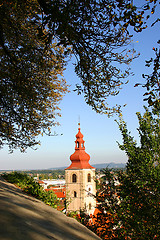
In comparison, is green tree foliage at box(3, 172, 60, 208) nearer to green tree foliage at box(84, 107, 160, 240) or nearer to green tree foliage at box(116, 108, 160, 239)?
green tree foliage at box(84, 107, 160, 240)

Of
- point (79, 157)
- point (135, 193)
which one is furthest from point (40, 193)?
point (79, 157)

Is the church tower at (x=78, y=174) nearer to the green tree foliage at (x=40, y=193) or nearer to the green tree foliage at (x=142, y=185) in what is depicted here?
the green tree foliage at (x=40, y=193)

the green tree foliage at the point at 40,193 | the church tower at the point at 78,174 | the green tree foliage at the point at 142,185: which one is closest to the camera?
the green tree foliage at the point at 142,185

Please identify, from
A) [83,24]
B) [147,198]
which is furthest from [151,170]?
[83,24]

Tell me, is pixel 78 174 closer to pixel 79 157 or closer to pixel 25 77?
pixel 79 157

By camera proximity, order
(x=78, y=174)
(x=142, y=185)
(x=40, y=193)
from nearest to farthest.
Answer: (x=142, y=185) → (x=40, y=193) → (x=78, y=174)

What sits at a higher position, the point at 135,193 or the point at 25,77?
the point at 25,77

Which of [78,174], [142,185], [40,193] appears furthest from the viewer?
[78,174]

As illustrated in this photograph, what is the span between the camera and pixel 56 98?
13266 millimetres

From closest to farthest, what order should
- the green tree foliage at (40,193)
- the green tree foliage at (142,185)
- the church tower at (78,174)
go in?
the green tree foliage at (142,185) → the green tree foliage at (40,193) → the church tower at (78,174)

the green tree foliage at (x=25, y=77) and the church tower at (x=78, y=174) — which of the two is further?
the church tower at (x=78, y=174)

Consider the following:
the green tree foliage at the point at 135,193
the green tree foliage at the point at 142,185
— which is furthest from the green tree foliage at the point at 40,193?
the green tree foliage at the point at 142,185

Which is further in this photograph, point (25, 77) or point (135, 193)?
point (25, 77)

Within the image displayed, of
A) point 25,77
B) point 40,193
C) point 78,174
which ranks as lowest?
point 78,174
